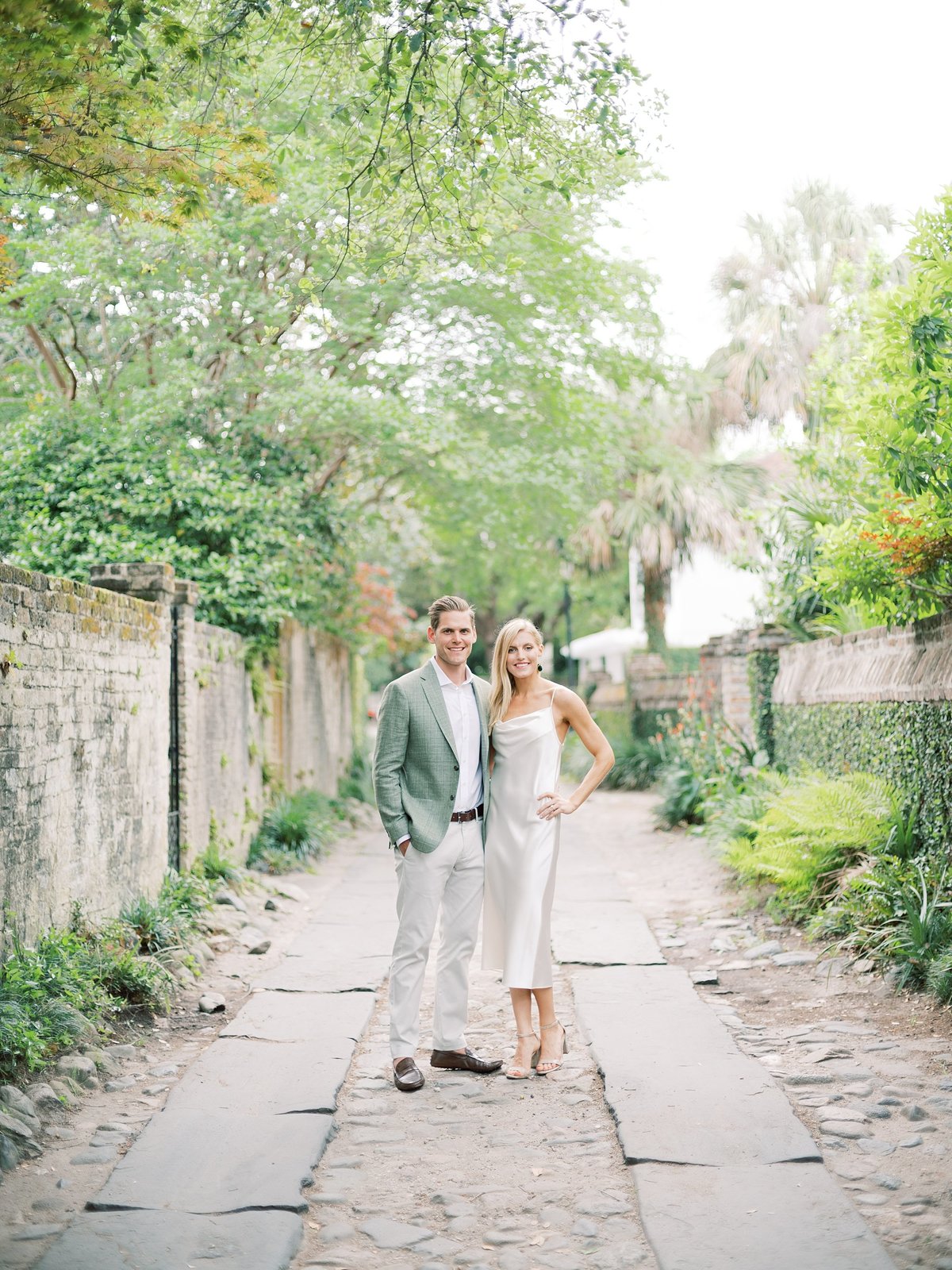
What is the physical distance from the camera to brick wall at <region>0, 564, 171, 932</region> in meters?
5.30

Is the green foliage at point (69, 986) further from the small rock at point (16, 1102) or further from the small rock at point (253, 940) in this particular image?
the small rock at point (253, 940)

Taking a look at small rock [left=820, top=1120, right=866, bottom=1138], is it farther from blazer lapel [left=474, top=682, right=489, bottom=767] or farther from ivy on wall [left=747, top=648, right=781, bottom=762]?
ivy on wall [left=747, top=648, right=781, bottom=762]

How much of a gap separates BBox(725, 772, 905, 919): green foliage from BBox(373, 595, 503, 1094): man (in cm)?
297

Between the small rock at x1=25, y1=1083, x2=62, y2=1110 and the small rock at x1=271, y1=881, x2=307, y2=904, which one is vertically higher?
the small rock at x1=25, y1=1083, x2=62, y2=1110

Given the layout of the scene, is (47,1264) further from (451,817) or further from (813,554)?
(813,554)

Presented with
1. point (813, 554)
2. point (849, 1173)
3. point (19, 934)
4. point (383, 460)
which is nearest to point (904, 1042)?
point (849, 1173)

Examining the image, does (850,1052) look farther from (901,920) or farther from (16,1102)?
(16,1102)

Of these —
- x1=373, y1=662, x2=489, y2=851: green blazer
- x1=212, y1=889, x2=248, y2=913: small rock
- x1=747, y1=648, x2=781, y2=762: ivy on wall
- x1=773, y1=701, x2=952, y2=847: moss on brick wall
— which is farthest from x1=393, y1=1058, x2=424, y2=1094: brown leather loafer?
x1=747, y1=648, x2=781, y2=762: ivy on wall

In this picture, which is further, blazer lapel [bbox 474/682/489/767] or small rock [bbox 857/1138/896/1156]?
blazer lapel [bbox 474/682/489/767]

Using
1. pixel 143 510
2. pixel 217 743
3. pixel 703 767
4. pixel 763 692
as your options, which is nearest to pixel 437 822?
pixel 217 743

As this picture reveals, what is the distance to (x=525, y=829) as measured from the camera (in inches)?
199

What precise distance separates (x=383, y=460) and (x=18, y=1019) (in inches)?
408

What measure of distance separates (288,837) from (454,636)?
22.3ft

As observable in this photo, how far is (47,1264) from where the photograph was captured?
324 cm
